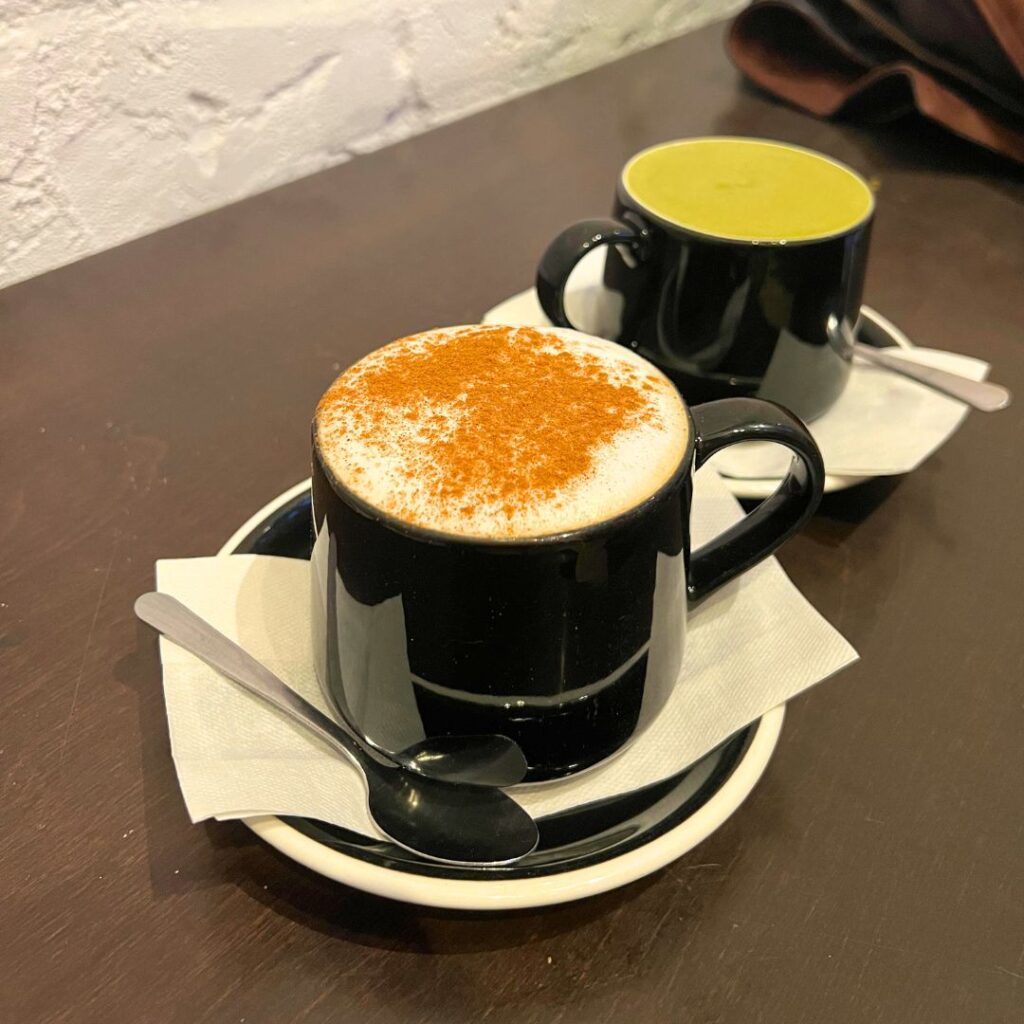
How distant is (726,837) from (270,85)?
0.73 metres

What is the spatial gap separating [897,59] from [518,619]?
0.93 metres

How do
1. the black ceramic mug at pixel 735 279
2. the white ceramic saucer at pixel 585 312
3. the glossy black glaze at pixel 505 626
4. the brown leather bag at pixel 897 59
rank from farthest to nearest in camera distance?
the brown leather bag at pixel 897 59, the white ceramic saucer at pixel 585 312, the black ceramic mug at pixel 735 279, the glossy black glaze at pixel 505 626

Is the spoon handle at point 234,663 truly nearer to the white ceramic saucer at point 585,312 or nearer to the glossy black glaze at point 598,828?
the glossy black glaze at point 598,828

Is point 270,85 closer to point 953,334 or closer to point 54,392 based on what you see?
point 54,392

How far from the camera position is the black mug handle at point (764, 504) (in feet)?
1.23

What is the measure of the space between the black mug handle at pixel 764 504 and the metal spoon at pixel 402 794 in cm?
13

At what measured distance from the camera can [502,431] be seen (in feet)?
1.14

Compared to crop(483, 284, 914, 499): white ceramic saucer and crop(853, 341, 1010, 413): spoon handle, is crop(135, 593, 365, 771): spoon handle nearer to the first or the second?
crop(483, 284, 914, 499): white ceramic saucer

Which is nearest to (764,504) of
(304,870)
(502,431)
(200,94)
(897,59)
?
(502,431)

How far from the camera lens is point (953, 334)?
0.71 metres

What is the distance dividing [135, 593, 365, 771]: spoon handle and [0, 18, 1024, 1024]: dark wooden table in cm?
5

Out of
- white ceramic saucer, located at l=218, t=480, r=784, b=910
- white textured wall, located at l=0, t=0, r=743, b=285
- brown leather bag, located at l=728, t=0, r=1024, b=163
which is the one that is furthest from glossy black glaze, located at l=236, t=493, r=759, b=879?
brown leather bag, located at l=728, t=0, r=1024, b=163

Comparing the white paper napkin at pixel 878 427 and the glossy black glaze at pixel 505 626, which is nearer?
the glossy black glaze at pixel 505 626

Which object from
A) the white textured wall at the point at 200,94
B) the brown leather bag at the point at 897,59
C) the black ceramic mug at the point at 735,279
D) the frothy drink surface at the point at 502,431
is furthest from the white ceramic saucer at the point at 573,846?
the brown leather bag at the point at 897,59
